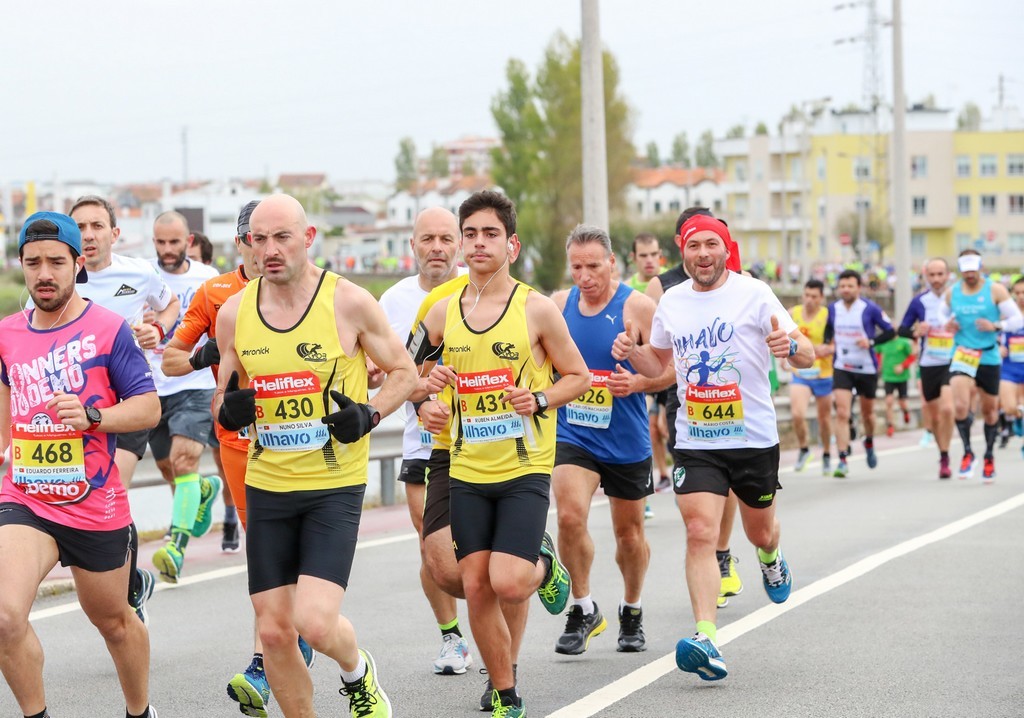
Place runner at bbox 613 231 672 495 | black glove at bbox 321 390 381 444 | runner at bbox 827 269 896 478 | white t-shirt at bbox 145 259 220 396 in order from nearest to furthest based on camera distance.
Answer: black glove at bbox 321 390 381 444 → white t-shirt at bbox 145 259 220 396 → runner at bbox 613 231 672 495 → runner at bbox 827 269 896 478

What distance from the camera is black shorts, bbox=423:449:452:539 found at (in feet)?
22.7

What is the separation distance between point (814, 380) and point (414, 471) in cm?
1087

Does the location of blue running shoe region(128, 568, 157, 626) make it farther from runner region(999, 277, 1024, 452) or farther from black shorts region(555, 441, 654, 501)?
runner region(999, 277, 1024, 452)

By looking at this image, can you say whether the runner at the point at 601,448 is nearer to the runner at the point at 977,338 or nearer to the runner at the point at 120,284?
the runner at the point at 120,284

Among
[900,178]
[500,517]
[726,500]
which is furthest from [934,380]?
[900,178]

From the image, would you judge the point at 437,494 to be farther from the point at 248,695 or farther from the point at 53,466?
the point at 53,466

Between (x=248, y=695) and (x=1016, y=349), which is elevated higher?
(x=1016, y=349)

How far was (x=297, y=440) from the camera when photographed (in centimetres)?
580

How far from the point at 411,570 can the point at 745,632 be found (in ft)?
10.4

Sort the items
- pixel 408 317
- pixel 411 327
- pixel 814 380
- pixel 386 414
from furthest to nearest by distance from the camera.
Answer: pixel 814 380 < pixel 408 317 < pixel 411 327 < pixel 386 414

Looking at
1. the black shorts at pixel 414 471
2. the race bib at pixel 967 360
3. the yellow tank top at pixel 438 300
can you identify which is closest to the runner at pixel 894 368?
the race bib at pixel 967 360

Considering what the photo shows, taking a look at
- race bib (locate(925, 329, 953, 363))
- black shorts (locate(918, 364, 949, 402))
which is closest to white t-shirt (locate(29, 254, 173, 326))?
race bib (locate(925, 329, 953, 363))

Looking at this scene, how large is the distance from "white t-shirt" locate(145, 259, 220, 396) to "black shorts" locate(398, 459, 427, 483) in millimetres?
2820

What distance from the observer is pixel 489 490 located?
6480 millimetres
